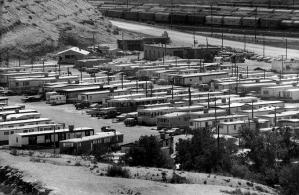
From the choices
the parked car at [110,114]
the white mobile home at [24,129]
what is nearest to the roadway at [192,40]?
the parked car at [110,114]

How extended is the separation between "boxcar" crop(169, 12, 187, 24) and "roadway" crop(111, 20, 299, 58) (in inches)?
171

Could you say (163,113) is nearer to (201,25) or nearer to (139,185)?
(139,185)

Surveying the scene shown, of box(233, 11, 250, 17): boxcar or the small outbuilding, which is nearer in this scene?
the small outbuilding

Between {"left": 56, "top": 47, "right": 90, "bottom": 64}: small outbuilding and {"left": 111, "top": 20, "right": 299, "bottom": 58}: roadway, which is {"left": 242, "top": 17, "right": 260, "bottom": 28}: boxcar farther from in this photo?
{"left": 56, "top": 47, "right": 90, "bottom": 64}: small outbuilding

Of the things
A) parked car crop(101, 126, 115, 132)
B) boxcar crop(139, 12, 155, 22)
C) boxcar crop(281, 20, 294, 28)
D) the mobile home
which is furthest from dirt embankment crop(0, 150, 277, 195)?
boxcar crop(139, 12, 155, 22)

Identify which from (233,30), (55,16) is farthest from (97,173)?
(233,30)

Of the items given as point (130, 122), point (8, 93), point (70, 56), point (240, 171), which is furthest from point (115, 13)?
point (240, 171)

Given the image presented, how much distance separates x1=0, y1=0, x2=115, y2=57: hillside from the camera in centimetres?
4822

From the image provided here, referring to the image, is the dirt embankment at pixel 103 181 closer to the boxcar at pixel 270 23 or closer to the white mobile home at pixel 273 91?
the white mobile home at pixel 273 91

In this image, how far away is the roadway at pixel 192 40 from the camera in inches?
2008

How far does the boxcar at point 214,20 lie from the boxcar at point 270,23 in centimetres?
294

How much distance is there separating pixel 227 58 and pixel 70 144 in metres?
23.4

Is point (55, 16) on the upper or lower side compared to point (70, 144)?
upper

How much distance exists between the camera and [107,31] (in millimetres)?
55156
